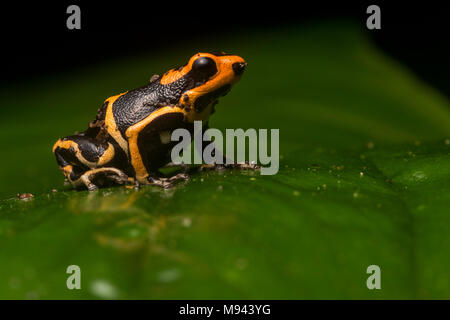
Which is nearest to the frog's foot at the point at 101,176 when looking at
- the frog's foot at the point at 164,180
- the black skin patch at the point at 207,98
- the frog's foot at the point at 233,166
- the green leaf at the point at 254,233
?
the frog's foot at the point at 164,180

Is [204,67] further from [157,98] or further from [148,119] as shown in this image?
[148,119]

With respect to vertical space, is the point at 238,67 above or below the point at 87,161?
above

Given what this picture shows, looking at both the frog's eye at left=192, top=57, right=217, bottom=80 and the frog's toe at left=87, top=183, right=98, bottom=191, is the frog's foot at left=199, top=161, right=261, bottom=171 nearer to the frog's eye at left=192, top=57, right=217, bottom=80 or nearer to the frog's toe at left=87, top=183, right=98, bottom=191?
the frog's eye at left=192, top=57, right=217, bottom=80

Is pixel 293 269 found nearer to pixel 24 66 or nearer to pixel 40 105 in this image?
pixel 40 105

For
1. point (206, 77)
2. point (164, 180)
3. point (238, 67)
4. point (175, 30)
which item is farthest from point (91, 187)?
point (175, 30)

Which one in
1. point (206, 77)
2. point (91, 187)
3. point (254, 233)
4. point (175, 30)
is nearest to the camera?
point (254, 233)

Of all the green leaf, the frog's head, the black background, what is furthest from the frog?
the black background
